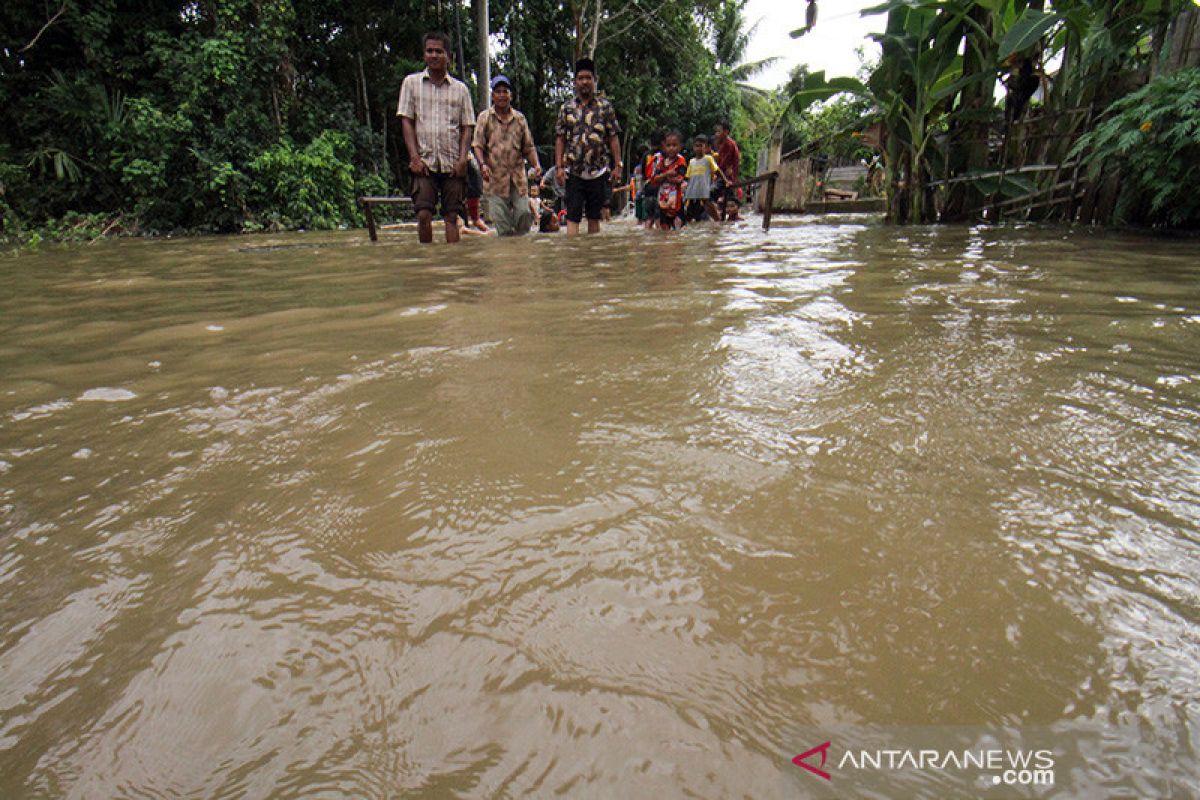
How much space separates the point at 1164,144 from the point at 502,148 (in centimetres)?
507

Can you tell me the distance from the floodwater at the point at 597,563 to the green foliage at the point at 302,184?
32.3 feet

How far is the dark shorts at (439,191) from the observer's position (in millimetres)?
5312

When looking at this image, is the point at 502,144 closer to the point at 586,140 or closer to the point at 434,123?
the point at 586,140

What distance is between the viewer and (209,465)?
1.23 meters

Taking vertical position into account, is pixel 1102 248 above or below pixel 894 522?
above

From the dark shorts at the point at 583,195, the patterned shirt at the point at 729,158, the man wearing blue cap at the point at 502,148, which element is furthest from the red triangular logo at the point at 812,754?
the patterned shirt at the point at 729,158

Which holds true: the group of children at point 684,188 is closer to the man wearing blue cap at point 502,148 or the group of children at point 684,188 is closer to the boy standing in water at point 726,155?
the boy standing in water at point 726,155

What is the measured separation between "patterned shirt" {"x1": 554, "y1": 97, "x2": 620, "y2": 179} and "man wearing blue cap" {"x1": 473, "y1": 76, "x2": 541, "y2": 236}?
37 cm

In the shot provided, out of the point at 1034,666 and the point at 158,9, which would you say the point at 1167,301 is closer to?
the point at 1034,666

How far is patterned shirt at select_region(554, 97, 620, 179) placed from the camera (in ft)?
19.8

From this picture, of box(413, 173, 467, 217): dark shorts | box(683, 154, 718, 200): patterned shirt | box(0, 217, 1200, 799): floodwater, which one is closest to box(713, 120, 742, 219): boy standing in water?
box(683, 154, 718, 200): patterned shirt

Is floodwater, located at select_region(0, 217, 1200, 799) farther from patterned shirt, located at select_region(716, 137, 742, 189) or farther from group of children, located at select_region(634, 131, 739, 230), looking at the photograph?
patterned shirt, located at select_region(716, 137, 742, 189)

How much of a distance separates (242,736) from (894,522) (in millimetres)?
870

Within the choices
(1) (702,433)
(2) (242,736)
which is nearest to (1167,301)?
(1) (702,433)
